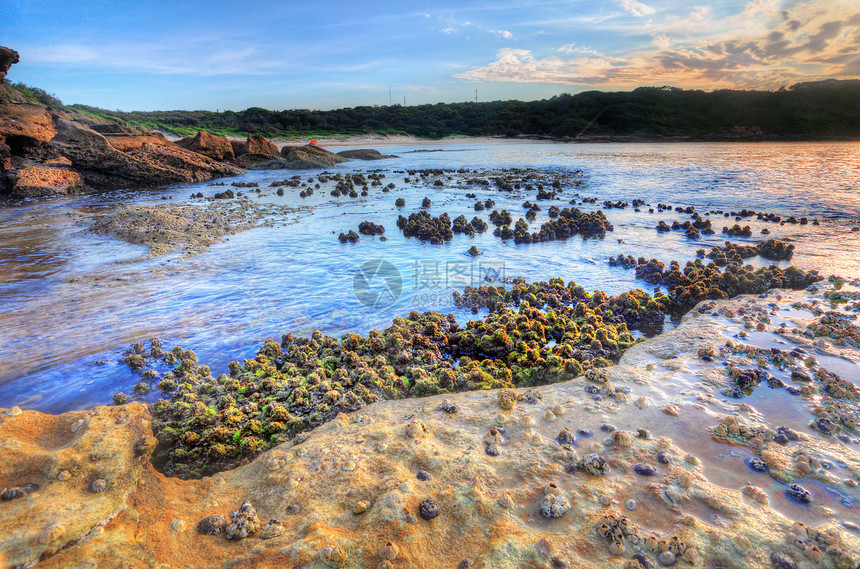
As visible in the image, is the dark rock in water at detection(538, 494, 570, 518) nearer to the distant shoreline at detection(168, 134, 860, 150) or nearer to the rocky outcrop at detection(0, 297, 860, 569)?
the rocky outcrop at detection(0, 297, 860, 569)

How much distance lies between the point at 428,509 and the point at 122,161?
3141 centimetres

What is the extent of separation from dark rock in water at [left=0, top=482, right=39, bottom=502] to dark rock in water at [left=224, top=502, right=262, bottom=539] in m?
1.44

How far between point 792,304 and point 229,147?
41.8 m

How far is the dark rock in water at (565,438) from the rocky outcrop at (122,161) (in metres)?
31.1

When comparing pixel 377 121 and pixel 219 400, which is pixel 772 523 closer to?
pixel 219 400

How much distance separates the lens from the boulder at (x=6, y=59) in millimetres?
23517

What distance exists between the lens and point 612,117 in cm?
9169

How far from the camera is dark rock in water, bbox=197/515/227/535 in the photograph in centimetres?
288

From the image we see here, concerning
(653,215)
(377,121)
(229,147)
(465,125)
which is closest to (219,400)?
(653,215)

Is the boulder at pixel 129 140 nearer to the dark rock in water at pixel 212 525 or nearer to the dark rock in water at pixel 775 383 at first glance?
the dark rock in water at pixel 212 525

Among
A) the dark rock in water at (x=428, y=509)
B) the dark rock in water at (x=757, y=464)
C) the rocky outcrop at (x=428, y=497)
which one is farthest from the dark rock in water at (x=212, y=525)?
the dark rock in water at (x=757, y=464)

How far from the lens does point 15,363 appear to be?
566cm

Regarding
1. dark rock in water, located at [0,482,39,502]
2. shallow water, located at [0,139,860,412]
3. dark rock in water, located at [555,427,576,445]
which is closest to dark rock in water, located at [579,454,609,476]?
dark rock in water, located at [555,427,576,445]

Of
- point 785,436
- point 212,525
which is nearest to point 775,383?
point 785,436
